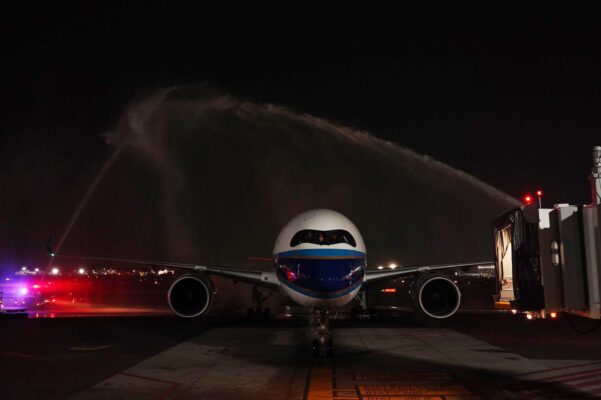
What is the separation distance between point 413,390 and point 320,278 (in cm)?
434

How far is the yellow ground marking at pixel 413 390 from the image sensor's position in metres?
9.50

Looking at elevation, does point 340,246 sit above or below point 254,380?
above

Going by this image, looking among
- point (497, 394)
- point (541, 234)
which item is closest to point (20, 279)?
point (497, 394)

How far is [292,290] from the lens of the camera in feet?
47.8

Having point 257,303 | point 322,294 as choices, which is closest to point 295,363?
point 322,294

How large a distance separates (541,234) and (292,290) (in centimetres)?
839

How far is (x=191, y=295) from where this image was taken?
18.9 m

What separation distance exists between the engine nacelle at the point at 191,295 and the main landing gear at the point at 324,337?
5274mm

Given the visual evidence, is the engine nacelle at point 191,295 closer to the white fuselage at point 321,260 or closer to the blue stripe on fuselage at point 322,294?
the white fuselage at point 321,260

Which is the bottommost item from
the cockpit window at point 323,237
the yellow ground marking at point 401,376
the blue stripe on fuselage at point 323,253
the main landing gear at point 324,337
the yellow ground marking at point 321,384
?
the yellow ground marking at point 321,384

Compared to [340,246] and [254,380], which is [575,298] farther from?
[340,246]

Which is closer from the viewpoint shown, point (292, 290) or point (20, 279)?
point (292, 290)

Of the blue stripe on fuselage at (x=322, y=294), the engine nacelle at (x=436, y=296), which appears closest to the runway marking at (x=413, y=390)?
the blue stripe on fuselage at (x=322, y=294)

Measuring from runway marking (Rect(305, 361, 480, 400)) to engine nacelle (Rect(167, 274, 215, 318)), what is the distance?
736cm
